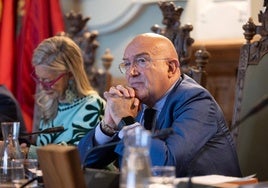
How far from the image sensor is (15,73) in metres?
→ 3.99

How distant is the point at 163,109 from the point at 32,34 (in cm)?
204

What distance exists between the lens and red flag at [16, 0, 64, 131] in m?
3.83

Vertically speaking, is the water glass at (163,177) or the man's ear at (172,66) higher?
the man's ear at (172,66)

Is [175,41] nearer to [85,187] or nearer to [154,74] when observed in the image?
[154,74]

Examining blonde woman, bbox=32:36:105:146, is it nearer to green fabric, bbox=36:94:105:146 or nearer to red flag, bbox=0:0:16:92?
green fabric, bbox=36:94:105:146

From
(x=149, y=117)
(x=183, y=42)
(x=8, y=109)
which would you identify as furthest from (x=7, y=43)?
(x=149, y=117)

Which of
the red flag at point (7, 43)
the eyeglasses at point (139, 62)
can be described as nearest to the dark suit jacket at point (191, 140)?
the eyeglasses at point (139, 62)

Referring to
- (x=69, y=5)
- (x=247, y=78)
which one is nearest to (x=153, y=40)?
(x=247, y=78)

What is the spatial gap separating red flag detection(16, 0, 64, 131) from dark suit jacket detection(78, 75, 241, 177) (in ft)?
6.04

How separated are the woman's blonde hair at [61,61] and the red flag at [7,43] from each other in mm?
1068

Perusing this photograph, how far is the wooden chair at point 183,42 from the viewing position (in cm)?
247

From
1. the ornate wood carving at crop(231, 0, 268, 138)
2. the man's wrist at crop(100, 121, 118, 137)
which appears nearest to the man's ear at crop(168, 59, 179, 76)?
the man's wrist at crop(100, 121, 118, 137)

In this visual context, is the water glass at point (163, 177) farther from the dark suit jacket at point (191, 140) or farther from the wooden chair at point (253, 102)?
the wooden chair at point (253, 102)

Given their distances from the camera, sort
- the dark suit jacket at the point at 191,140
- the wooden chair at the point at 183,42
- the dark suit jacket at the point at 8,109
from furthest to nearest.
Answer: the dark suit jacket at the point at 8,109 → the wooden chair at the point at 183,42 → the dark suit jacket at the point at 191,140
